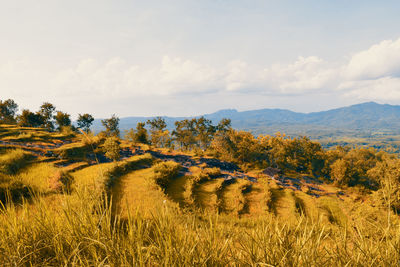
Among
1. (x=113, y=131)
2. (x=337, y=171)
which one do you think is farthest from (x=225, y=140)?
(x=113, y=131)

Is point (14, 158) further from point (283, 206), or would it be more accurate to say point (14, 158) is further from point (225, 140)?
point (225, 140)

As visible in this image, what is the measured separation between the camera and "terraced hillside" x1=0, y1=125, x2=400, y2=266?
2172 mm

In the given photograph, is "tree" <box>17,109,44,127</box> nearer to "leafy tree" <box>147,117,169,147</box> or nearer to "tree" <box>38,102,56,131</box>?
"tree" <box>38,102,56,131</box>

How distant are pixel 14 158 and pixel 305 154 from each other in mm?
76039

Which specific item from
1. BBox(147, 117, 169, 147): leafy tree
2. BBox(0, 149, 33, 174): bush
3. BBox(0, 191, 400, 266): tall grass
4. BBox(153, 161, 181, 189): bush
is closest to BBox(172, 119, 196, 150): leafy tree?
BBox(147, 117, 169, 147): leafy tree

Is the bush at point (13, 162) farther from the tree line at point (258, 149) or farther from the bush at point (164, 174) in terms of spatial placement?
the tree line at point (258, 149)

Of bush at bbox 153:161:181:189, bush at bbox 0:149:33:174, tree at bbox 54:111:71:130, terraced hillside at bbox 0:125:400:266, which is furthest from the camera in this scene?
tree at bbox 54:111:71:130

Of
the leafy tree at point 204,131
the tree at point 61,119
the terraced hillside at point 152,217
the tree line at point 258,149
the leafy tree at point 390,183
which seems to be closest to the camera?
the terraced hillside at point 152,217

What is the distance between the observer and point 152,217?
2.27 m

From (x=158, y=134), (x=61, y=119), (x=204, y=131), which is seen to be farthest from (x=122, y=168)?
(x=204, y=131)

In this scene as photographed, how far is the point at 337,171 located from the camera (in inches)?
1816

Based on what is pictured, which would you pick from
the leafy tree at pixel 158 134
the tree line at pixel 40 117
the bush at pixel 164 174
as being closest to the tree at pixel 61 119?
the tree line at pixel 40 117

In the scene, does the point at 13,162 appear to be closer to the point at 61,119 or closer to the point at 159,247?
the point at 159,247

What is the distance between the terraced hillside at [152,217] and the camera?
2172 mm
